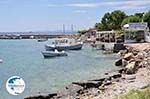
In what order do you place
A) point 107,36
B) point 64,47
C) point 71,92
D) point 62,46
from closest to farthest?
point 71,92 → point 62,46 → point 64,47 → point 107,36

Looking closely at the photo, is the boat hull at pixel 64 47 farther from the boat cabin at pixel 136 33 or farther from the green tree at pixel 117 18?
the green tree at pixel 117 18

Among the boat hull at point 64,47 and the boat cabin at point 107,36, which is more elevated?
the boat cabin at point 107,36

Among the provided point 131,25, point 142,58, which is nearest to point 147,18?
point 131,25

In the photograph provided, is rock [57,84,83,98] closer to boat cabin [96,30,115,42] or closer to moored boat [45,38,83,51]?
moored boat [45,38,83,51]

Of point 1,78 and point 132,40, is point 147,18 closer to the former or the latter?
point 132,40

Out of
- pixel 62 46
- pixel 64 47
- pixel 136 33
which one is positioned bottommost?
pixel 64 47

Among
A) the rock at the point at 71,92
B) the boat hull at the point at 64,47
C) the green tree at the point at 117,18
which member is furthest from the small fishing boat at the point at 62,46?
the rock at the point at 71,92

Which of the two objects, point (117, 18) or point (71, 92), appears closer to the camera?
point (71, 92)

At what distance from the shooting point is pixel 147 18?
108562 mm

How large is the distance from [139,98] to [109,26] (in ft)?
413

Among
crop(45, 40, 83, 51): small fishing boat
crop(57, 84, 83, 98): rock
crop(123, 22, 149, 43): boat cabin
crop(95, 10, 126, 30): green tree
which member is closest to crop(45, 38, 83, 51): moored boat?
crop(45, 40, 83, 51): small fishing boat

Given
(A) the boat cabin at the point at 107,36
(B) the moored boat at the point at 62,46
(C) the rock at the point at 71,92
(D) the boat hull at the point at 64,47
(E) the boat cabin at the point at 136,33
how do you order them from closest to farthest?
1. (C) the rock at the point at 71,92
2. (E) the boat cabin at the point at 136,33
3. (D) the boat hull at the point at 64,47
4. (B) the moored boat at the point at 62,46
5. (A) the boat cabin at the point at 107,36

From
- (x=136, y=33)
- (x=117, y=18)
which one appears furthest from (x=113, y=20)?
(x=136, y=33)

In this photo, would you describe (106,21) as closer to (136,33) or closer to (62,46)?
(62,46)
